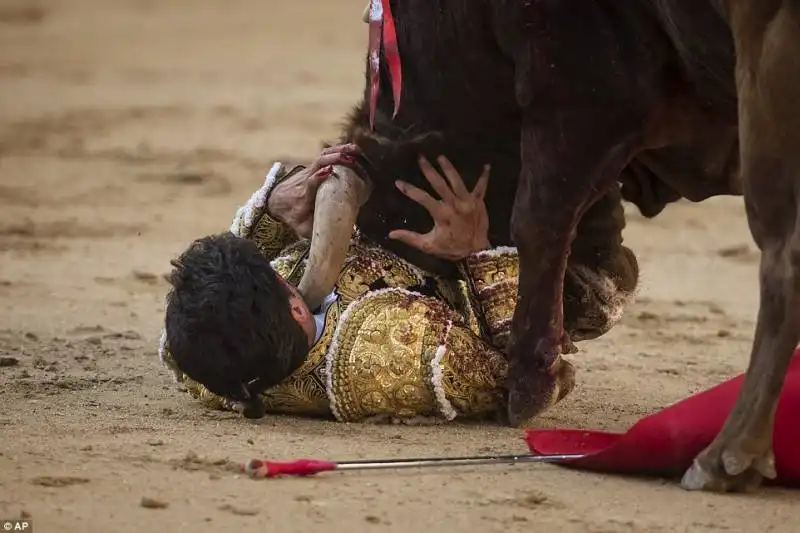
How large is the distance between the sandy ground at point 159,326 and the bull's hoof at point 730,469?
0.11ft

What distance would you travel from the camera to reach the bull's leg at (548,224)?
11.5ft

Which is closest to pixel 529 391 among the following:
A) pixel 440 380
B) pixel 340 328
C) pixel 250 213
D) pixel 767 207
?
pixel 440 380

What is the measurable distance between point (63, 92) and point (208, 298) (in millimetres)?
6437

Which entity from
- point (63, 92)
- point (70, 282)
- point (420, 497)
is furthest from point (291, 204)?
point (63, 92)

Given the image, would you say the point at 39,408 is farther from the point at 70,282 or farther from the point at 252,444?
the point at 70,282

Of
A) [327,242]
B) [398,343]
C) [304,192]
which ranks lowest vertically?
[398,343]

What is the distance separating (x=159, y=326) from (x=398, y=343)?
156 cm

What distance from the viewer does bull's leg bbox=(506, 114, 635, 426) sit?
350 centimetres

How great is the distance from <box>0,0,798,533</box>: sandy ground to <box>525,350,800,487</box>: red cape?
0.16ft

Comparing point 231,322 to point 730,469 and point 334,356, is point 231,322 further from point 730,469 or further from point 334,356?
point 730,469

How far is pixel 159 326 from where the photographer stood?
493 cm

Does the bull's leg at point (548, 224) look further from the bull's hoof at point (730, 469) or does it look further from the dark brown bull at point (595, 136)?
the bull's hoof at point (730, 469)

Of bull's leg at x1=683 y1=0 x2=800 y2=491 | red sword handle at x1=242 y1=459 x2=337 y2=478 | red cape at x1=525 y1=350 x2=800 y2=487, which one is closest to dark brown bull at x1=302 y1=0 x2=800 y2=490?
bull's leg at x1=683 y1=0 x2=800 y2=491

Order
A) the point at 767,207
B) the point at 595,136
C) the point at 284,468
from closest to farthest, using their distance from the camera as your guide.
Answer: the point at 767,207
the point at 284,468
the point at 595,136
